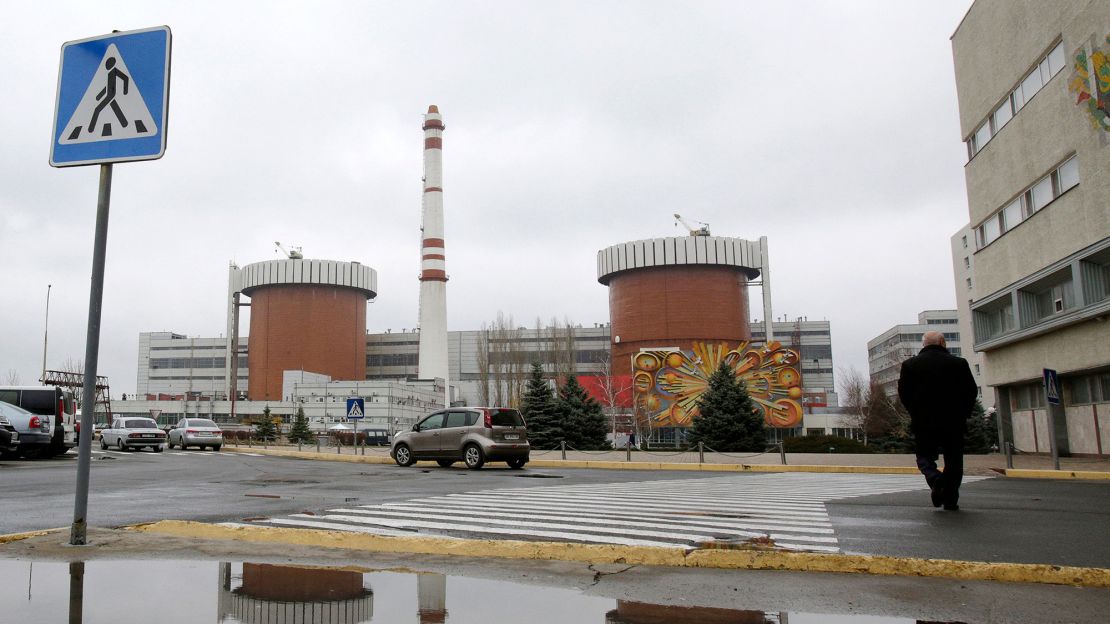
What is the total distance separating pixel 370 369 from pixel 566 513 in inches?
4043

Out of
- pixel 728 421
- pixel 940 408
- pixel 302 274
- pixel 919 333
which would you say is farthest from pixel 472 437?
pixel 919 333

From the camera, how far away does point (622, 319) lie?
90.9 metres

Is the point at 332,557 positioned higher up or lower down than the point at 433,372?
lower down

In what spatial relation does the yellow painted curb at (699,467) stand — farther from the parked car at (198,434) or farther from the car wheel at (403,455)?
the parked car at (198,434)

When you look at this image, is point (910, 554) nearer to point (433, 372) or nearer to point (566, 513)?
point (566, 513)

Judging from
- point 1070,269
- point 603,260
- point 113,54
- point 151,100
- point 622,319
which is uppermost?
point 603,260

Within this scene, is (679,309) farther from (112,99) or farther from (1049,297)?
(112,99)

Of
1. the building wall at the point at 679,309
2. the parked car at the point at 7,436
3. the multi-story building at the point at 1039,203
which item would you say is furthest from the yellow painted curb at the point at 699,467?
the building wall at the point at 679,309

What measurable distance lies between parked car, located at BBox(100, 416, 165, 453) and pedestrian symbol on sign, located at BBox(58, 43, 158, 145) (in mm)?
30105

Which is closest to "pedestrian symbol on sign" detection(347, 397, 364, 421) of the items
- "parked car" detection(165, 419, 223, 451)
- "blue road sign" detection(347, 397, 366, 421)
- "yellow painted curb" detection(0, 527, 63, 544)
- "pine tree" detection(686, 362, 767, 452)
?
"blue road sign" detection(347, 397, 366, 421)

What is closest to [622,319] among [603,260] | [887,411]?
[603,260]

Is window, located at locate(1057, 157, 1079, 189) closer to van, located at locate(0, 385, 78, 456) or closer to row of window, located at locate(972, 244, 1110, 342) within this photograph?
row of window, located at locate(972, 244, 1110, 342)

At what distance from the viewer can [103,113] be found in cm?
630

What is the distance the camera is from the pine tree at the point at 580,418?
40688 mm
